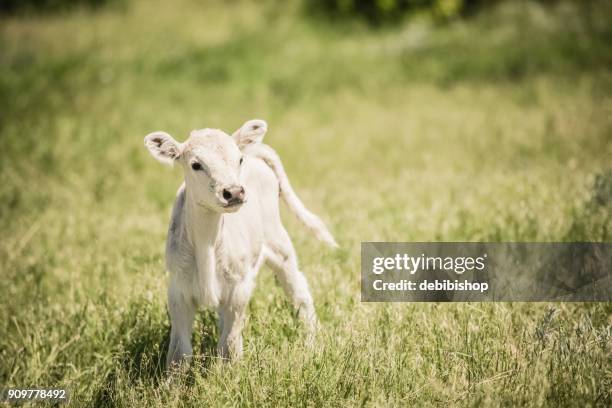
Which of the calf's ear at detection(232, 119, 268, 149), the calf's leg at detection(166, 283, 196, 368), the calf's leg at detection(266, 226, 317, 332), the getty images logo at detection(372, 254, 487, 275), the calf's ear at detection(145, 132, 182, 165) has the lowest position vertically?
the calf's leg at detection(166, 283, 196, 368)

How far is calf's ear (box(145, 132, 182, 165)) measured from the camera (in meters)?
3.50

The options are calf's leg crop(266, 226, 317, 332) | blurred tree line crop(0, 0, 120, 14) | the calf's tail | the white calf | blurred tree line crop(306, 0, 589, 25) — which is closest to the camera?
the white calf

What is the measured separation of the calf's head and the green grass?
95 cm

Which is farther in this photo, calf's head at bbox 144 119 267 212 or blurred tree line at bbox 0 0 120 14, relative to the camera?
blurred tree line at bbox 0 0 120 14

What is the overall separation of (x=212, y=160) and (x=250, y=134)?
403 millimetres

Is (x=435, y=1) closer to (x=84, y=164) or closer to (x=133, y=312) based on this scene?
(x=84, y=164)

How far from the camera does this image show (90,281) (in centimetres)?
515

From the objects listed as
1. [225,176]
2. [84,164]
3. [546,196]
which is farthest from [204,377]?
[84,164]

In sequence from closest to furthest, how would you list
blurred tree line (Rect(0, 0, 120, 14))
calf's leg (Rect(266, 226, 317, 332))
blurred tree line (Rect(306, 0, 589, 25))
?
calf's leg (Rect(266, 226, 317, 332)) → blurred tree line (Rect(306, 0, 589, 25)) → blurred tree line (Rect(0, 0, 120, 14))

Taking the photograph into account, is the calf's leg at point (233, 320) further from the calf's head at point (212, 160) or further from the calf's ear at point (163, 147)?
the calf's ear at point (163, 147)

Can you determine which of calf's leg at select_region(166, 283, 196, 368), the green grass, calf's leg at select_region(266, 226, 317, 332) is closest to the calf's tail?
calf's leg at select_region(266, 226, 317, 332)

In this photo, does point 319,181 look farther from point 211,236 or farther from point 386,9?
point 386,9

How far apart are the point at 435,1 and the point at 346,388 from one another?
48.0ft

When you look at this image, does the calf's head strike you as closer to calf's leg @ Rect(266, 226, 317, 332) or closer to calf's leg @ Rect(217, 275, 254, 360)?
calf's leg @ Rect(217, 275, 254, 360)
